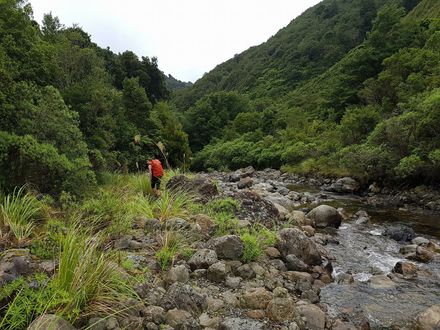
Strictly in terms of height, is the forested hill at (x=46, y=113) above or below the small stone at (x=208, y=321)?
above

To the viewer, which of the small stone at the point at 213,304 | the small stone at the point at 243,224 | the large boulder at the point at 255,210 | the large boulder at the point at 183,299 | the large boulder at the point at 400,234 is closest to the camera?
the large boulder at the point at 183,299

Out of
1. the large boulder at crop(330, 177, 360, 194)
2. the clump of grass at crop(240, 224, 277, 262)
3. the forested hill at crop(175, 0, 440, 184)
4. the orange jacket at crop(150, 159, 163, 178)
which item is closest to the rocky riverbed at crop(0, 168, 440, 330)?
the clump of grass at crop(240, 224, 277, 262)

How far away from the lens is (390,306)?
7461 mm

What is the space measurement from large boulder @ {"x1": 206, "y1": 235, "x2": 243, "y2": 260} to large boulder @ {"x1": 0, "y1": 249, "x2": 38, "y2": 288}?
3508mm

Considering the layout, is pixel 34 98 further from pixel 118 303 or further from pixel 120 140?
pixel 120 140

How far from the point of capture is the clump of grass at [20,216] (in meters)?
6.19

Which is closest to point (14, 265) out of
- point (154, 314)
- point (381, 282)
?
point (154, 314)

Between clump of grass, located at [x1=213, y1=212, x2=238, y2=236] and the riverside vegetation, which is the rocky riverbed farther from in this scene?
clump of grass, located at [x1=213, y1=212, x2=238, y2=236]

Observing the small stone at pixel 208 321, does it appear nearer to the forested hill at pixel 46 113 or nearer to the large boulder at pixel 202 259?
the large boulder at pixel 202 259

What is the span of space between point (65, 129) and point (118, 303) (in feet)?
37.1

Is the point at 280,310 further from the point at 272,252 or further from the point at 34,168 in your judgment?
the point at 34,168

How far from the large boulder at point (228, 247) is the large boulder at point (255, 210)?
124 inches

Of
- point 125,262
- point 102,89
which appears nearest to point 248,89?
point 102,89

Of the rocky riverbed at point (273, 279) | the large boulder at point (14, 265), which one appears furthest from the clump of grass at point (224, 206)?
the large boulder at point (14, 265)
